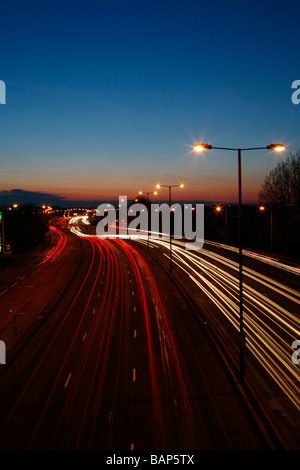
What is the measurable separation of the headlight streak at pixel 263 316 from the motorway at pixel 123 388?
2317 mm

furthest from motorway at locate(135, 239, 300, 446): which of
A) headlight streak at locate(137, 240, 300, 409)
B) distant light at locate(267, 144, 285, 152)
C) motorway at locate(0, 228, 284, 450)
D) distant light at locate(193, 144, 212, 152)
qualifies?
distant light at locate(193, 144, 212, 152)

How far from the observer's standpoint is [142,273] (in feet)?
136

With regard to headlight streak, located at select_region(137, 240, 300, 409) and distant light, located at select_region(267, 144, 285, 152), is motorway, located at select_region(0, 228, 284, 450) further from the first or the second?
distant light, located at select_region(267, 144, 285, 152)

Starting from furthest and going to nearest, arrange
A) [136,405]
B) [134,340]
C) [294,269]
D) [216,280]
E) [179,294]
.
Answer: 1. [294,269]
2. [216,280]
3. [179,294]
4. [134,340]
5. [136,405]

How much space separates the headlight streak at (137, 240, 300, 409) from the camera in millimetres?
16172

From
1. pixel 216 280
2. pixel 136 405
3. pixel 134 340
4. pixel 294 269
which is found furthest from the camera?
pixel 294 269

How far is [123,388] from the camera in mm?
14727

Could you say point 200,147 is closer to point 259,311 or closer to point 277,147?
point 277,147

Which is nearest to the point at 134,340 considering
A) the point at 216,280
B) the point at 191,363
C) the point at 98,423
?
the point at 191,363

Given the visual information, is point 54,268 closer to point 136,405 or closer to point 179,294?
point 179,294

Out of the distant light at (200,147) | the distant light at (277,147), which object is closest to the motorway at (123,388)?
the distant light at (200,147)

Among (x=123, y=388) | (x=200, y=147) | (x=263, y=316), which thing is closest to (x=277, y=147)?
(x=200, y=147)

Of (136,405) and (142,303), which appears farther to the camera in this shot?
(142,303)

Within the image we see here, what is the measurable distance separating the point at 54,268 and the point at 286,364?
3462 centimetres
